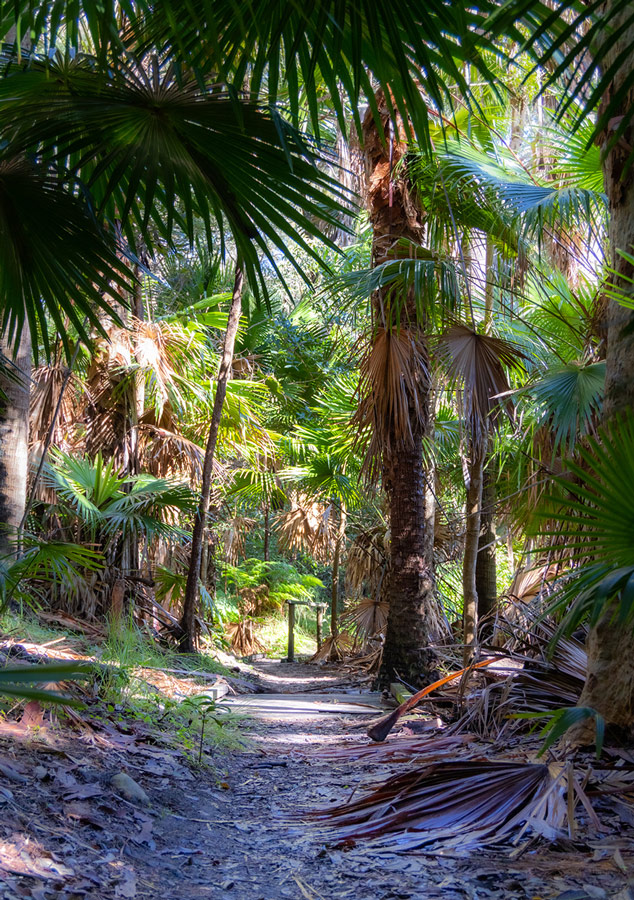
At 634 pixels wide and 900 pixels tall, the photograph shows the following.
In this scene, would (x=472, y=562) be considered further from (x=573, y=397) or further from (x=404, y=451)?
(x=404, y=451)

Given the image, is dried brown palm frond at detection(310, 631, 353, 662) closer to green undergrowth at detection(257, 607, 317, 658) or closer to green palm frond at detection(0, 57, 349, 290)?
green undergrowth at detection(257, 607, 317, 658)

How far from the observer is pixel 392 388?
529 centimetres

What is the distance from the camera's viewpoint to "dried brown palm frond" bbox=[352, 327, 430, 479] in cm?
530

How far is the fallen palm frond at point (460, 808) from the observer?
194 cm

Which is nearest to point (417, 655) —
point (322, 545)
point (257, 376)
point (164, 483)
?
point (164, 483)

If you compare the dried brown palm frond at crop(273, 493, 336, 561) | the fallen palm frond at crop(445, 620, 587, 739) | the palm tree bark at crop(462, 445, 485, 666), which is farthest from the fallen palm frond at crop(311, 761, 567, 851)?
the dried brown palm frond at crop(273, 493, 336, 561)

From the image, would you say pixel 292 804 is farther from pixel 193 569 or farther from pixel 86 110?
pixel 193 569

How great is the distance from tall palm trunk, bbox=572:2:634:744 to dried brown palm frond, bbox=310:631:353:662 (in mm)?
7137

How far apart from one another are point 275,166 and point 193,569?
4.47 metres

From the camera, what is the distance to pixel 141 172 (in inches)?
104

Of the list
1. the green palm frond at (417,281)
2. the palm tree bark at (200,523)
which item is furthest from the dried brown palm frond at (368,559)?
the green palm frond at (417,281)

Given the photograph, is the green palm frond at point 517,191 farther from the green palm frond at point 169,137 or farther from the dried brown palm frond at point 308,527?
the dried brown palm frond at point 308,527

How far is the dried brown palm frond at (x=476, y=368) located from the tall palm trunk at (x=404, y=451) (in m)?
0.72

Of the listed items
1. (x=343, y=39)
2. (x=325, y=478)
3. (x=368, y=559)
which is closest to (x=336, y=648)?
(x=368, y=559)
